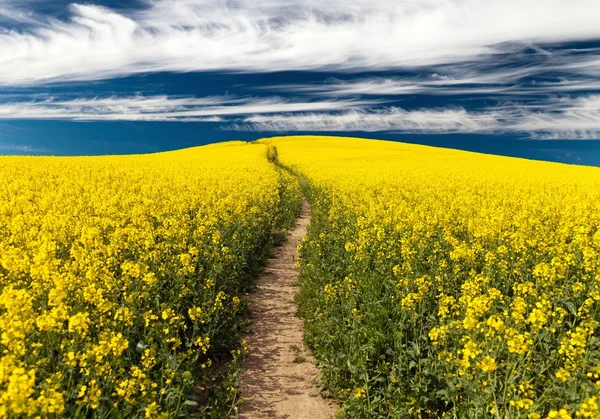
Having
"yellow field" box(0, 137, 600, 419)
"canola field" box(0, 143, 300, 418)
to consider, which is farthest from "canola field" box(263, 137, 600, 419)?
"canola field" box(0, 143, 300, 418)

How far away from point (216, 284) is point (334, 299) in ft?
8.73

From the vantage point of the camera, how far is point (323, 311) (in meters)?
7.98

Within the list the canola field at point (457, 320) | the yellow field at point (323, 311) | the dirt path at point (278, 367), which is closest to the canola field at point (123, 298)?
the yellow field at point (323, 311)

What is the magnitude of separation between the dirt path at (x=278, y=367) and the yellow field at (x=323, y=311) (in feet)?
1.10

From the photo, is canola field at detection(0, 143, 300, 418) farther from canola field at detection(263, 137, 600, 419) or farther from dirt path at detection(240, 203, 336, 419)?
canola field at detection(263, 137, 600, 419)

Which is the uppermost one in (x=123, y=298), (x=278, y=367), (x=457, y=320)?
(x=123, y=298)

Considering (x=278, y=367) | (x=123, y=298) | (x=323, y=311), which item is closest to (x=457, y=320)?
(x=323, y=311)

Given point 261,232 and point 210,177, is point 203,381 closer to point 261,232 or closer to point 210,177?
point 261,232

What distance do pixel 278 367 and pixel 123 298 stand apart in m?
2.90

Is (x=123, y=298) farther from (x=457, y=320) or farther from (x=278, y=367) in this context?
(x=457, y=320)

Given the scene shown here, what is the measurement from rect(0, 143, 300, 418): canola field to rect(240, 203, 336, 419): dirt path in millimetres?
422

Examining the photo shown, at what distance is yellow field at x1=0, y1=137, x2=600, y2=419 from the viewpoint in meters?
4.07

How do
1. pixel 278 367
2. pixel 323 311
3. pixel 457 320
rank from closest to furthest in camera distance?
pixel 457 320, pixel 278 367, pixel 323 311

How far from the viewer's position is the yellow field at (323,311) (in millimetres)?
4074
